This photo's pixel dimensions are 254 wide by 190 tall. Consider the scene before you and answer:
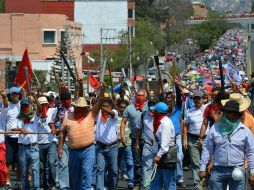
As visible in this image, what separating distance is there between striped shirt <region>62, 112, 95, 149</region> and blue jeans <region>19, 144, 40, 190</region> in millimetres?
2089

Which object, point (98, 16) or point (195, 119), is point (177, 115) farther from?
point (98, 16)

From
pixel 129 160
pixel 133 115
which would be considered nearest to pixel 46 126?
pixel 133 115

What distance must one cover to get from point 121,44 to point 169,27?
52768mm

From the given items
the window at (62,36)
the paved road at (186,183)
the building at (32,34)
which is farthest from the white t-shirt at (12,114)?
the building at (32,34)

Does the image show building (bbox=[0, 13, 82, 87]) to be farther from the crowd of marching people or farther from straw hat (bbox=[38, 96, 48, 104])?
straw hat (bbox=[38, 96, 48, 104])

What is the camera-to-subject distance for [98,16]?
105125 millimetres

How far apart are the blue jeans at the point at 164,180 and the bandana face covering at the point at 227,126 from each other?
8.19 ft

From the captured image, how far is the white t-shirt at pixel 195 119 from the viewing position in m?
17.1

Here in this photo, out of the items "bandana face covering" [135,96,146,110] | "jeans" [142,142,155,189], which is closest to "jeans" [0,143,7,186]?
"jeans" [142,142,155,189]

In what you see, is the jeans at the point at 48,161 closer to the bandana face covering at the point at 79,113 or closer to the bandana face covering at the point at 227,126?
the bandana face covering at the point at 79,113

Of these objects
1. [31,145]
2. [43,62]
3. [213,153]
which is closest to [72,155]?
[31,145]

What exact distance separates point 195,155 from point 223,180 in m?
4.98

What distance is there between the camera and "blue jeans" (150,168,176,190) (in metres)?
14.2

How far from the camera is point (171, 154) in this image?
46.8ft
